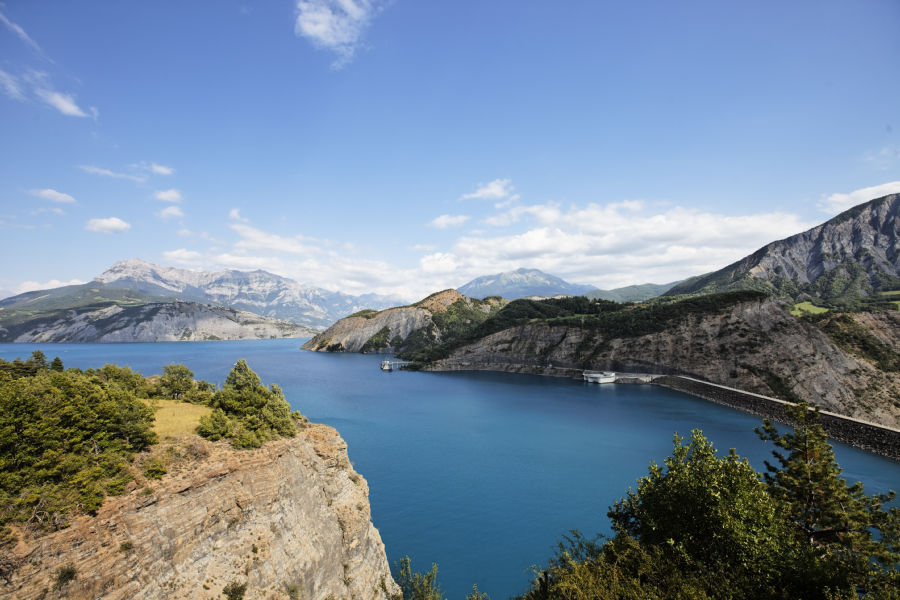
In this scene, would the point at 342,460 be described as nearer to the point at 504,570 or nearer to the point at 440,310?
the point at 504,570

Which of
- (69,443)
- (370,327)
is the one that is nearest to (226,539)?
(69,443)

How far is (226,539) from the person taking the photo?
A: 45.2ft

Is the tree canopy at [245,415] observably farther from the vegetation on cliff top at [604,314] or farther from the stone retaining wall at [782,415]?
the vegetation on cliff top at [604,314]

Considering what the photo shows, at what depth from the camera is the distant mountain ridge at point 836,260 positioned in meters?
128

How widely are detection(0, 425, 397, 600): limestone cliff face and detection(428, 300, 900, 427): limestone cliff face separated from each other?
7682 centimetres

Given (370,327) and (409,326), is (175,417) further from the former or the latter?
(370,327)

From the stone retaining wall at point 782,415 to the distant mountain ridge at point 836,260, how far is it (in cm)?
8775

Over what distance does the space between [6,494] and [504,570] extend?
86.2 feet

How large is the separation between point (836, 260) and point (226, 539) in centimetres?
20636

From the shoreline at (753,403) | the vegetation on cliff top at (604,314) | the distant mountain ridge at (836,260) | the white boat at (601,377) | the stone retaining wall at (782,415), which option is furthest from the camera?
the distant mountain ridge at (836,260)

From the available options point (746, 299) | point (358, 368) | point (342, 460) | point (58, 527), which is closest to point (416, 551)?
point (342, 460)

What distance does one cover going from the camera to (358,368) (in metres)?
123

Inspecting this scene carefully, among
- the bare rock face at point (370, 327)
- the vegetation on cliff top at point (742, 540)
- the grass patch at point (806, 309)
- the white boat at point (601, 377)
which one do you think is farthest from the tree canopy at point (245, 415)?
the bare rock face at point (370, 327)

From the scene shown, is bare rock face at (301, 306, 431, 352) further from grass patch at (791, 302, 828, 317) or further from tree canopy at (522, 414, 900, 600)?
tree canopy at (522, 414, 900, 600)
